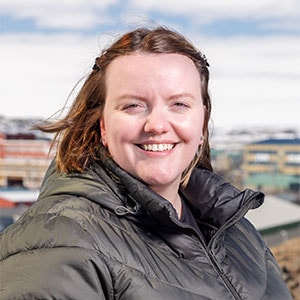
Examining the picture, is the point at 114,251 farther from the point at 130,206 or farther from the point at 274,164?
the point at 274,164

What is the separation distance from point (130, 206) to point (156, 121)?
0.12 meters

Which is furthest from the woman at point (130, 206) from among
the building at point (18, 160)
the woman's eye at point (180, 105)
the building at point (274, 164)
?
the building at point (274, 164)

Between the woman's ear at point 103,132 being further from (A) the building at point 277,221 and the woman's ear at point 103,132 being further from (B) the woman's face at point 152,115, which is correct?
(A) the building at point 277,221

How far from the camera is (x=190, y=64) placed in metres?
0.99

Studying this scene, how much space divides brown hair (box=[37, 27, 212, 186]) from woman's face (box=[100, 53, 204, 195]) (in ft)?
0.05

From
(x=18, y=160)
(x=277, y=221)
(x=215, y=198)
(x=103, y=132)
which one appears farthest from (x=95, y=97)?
(x=18, y=160)

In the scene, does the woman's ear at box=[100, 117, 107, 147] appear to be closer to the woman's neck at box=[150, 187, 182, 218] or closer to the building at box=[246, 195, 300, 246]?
the woman's neck at box=[150, 187, 182, 218]

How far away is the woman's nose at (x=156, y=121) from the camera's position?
3.03ft

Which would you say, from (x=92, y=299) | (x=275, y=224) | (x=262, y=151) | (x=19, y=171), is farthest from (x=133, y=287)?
(x=262, y=151)

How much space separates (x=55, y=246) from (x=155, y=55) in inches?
11.7

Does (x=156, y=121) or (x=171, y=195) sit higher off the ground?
(x=156, y=121)

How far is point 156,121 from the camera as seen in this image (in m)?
0.92

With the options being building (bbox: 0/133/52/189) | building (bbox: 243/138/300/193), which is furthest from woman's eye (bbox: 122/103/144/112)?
building (bbox: 243/138/300/193)

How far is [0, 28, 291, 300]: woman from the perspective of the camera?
831 millimetres
